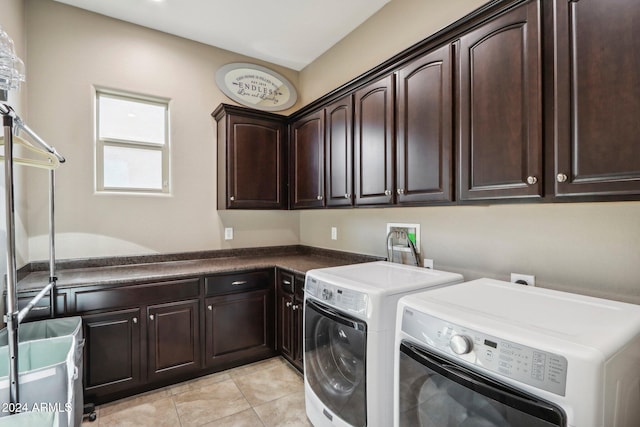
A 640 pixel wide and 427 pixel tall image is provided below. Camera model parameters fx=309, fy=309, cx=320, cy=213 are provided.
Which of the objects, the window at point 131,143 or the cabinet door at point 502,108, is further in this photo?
the window at point 131,143

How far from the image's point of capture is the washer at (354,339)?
57.6 inches

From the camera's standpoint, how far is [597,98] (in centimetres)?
115

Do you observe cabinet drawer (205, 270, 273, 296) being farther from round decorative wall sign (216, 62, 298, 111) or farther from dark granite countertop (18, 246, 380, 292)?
round decorative wall sign (216, 62, 298, 111)

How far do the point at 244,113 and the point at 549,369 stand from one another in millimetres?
2851

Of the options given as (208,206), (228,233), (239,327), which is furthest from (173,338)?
(208,206)

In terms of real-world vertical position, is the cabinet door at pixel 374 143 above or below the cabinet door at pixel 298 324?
above

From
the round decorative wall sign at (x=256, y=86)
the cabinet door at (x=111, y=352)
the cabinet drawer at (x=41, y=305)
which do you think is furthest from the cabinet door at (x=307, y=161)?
the cabinet drawer at (x=41, y=305)

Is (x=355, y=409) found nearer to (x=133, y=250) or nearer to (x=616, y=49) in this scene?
(x=616, y=49)

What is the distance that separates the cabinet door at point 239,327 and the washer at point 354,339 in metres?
0.89

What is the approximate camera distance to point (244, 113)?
2939 mm

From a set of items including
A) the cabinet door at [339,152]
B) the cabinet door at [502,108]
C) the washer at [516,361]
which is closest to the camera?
the washer at [516,361]

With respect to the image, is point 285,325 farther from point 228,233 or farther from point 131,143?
point 131,143

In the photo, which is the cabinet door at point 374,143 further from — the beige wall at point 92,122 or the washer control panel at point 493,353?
the beige wall at point 92,122

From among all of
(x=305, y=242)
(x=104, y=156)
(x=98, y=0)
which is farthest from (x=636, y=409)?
(x=98, y=0)
